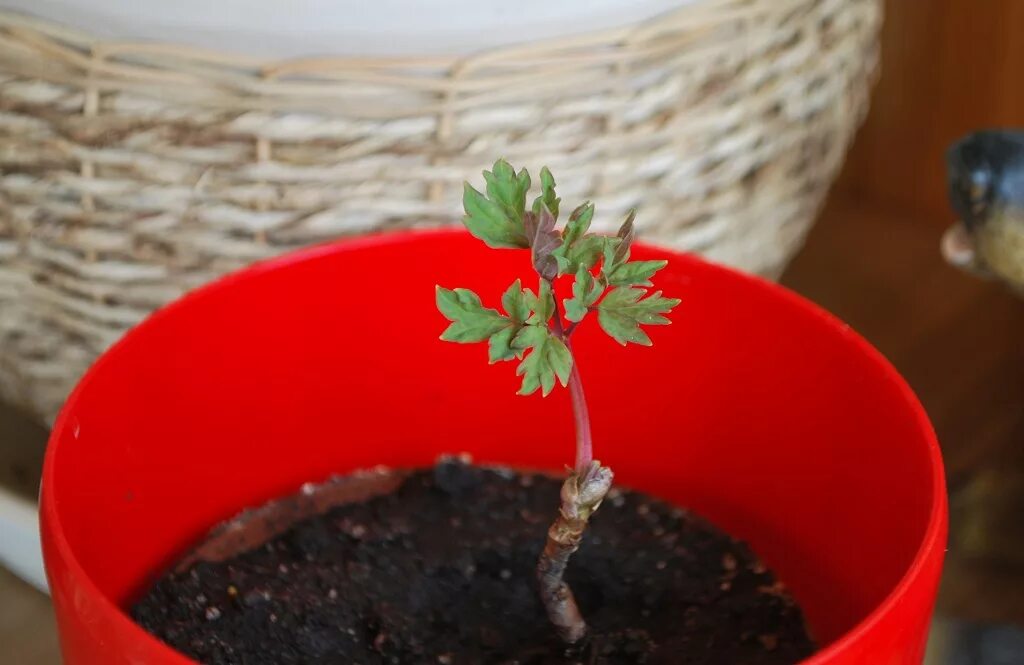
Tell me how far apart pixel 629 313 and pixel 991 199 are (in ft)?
0.79

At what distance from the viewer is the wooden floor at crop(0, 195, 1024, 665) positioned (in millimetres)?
567

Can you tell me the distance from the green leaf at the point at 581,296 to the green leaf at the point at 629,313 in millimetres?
11

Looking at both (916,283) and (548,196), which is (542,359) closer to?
(548,196)

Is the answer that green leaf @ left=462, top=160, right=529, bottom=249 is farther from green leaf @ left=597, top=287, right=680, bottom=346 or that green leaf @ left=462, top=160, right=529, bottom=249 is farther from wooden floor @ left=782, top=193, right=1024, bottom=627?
wooden floor @ left=782, top=193, right=1024, bottom=627

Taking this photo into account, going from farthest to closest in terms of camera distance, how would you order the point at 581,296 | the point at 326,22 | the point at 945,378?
the point at 945,378 → the point at 326,22 → the point at 581,296

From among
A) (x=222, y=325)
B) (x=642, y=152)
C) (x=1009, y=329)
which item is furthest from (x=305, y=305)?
(x=1009, y=329)

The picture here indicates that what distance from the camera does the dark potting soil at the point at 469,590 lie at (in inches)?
15.4

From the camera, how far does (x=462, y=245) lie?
45 cm

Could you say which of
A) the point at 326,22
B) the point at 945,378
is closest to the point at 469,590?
the point at 326,22

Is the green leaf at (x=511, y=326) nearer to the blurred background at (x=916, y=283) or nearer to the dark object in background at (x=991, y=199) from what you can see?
the blurred background at (x=916, y=283)

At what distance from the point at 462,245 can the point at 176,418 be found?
0.13 metres

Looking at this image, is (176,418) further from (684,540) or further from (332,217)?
(684,540)

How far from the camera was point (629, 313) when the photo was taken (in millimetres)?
309

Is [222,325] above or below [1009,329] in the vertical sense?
above
